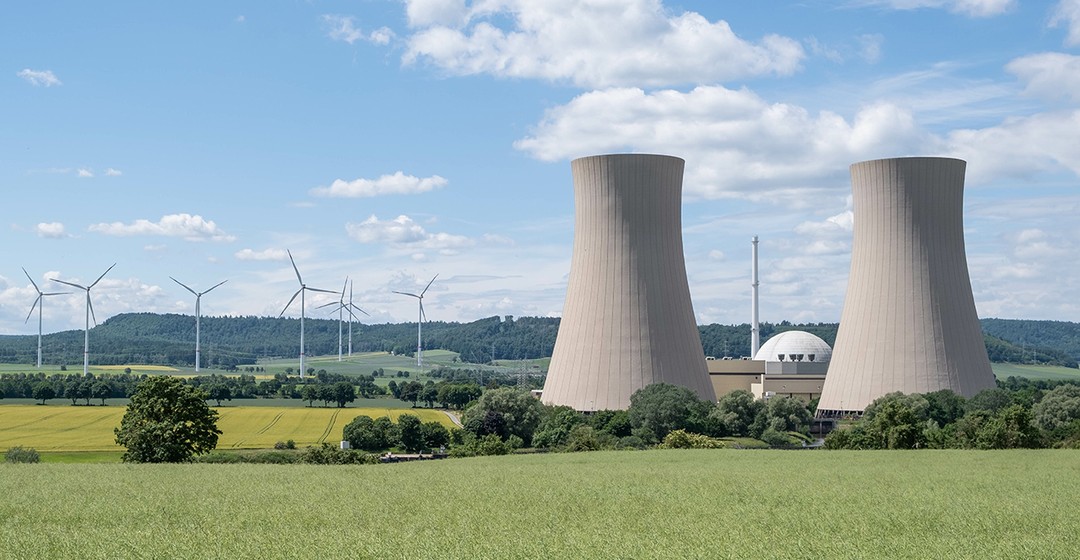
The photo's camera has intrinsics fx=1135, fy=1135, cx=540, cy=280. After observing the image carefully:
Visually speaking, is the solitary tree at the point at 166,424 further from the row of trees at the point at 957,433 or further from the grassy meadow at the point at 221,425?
the row of trees at the point at 957,433

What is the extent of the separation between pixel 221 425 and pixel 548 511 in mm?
52285

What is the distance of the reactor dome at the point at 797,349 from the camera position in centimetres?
8362

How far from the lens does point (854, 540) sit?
47.6 feet

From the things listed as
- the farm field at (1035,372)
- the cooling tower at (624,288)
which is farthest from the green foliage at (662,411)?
the farm field at (1035,372)

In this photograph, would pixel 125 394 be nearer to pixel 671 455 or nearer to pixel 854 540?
pixel 671 455

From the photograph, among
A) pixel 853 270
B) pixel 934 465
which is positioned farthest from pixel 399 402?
pixel 934 465

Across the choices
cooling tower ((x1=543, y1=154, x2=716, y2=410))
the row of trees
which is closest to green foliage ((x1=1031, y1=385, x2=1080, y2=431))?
the row of trees

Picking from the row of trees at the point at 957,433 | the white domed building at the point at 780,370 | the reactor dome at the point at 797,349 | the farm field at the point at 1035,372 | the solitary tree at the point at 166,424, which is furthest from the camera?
the farm field at the point at 1035,372

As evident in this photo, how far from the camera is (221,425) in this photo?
6681cm

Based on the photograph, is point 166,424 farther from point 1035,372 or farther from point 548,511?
point 1035,372

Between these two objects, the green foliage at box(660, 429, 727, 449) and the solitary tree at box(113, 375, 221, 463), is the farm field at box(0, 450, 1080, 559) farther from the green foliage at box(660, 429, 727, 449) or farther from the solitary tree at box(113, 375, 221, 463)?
the green foliage at box(660, 429, 727, 449)

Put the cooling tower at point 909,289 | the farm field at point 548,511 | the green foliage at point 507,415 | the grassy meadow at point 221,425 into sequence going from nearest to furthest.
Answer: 1. the farm field at point 548,511
2. the cooling tower at point 909,289
3. the green foliage at point 507,415
4. the grassy meadow at point 221,425

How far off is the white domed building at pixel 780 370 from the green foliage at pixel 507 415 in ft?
64.8

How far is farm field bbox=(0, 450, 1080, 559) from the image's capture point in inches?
543
